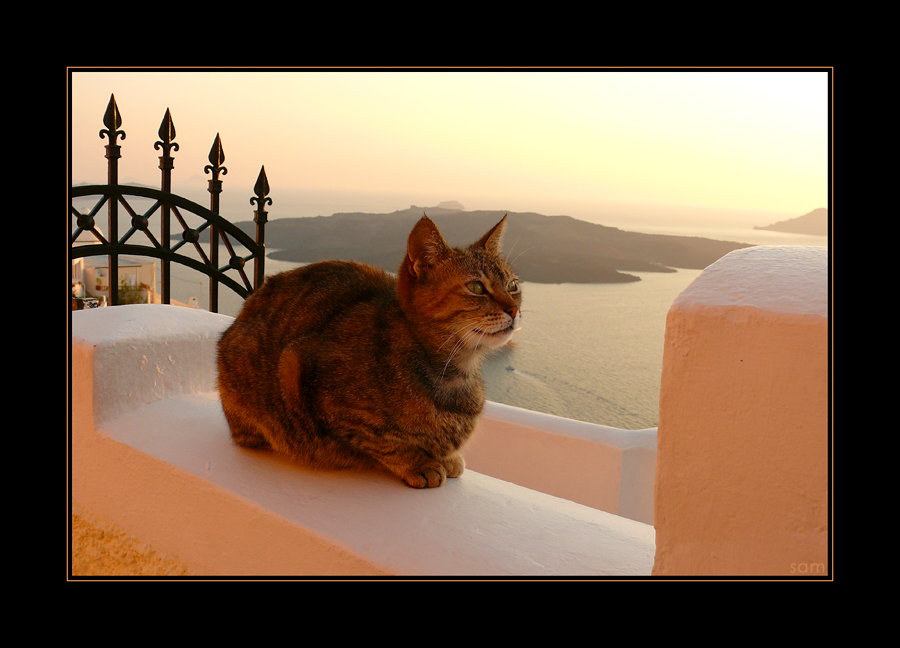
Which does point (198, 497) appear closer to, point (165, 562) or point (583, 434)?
point (165, 562)

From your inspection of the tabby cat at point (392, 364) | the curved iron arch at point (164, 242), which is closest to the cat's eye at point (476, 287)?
the tabby cat at point (392, 364)

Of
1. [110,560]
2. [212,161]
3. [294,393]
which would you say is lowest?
[110,560]

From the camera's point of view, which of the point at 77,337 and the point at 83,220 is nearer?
the point at 77,337

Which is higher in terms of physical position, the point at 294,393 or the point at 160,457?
the point at 294,393

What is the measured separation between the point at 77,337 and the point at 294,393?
92cm

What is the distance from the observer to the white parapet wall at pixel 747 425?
1024mm

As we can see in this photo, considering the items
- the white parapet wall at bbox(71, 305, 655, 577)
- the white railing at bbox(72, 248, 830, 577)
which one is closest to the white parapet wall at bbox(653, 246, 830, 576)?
the white railing at bbox(72, 248, 830, 577)

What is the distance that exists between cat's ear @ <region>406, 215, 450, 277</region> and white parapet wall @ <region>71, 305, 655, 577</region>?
0.66m

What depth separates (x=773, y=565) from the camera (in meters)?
1.09

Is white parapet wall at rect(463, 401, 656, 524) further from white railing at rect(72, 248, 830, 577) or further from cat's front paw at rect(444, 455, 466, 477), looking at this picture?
cat's front paw at rect(444, 455, 466, 477)

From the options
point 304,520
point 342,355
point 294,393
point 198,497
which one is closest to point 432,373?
point 342,355

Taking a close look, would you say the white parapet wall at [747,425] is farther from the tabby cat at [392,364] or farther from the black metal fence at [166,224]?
the black metal fence at [166,224]

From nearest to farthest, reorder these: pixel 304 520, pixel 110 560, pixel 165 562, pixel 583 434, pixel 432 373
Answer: pixel 304 520, pixel 432 373, pixel 165 562, pixel 110 560, pixel 583 434

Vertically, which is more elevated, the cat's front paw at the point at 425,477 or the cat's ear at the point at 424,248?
the cat's ear at the point at 424,248
